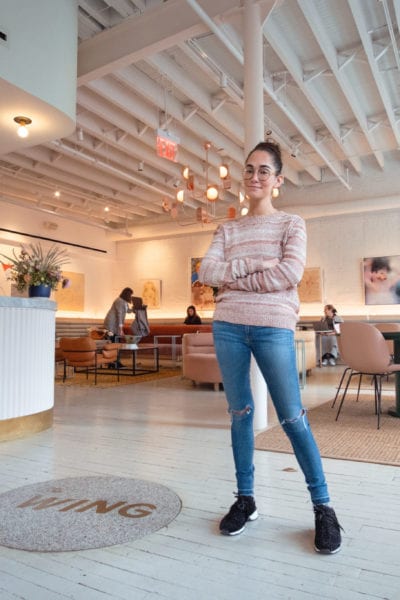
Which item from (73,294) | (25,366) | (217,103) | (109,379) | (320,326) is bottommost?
(109,379)

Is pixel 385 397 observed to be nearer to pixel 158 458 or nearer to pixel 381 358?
pixel 381 358

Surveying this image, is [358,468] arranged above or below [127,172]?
below

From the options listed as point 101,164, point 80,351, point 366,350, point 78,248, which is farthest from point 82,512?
point 78,248

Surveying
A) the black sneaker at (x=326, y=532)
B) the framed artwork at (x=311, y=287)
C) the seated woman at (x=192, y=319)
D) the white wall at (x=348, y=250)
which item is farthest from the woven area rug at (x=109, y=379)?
the black sneaker at (x=326, y=532)

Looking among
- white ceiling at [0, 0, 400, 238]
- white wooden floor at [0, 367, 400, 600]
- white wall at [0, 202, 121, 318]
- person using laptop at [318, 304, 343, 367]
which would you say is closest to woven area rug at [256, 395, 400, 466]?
white wooden floor at [0, 367, 400, 600]

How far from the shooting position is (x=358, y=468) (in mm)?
2770

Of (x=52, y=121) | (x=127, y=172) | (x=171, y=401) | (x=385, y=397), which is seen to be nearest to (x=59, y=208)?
(x=127, y=172)

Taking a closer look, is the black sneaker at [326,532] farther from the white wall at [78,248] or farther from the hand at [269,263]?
the white wall at [78,248]

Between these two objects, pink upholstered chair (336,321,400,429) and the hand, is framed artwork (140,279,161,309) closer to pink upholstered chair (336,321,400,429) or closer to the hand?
pink upholstered chair (336,321,400,429)

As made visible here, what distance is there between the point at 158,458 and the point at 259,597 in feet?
5.54

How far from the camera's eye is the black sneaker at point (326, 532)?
171 cm

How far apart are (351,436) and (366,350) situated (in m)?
0.81

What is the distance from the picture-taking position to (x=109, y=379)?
785 cm

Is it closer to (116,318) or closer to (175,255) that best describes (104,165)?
(116,318)
